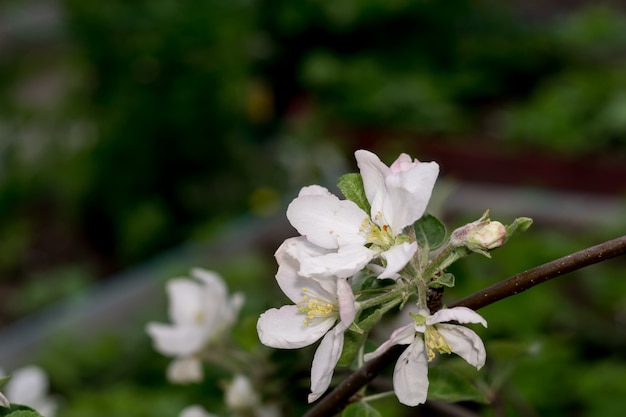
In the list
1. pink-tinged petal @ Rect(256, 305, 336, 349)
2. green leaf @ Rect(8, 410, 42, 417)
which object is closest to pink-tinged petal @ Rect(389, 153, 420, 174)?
pink-tinged petal @ Rect(256, 305, 336, 349)

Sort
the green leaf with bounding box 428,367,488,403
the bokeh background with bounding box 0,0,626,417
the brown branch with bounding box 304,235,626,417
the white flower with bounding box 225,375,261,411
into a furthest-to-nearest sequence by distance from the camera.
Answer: the bokeh background with bounding box 0,0,626,417
the white flower with bounding box 225,375,261,411
the green leaf with bounding box 428,367,488,403
the brown branch with bounding box 304,235,626,417

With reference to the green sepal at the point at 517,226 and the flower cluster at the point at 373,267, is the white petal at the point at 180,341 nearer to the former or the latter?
the flower cluster at the point at 373,267

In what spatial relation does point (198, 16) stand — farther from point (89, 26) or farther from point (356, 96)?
point (356, 96)

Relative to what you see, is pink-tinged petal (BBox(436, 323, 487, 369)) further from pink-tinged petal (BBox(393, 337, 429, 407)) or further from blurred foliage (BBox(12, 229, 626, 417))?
blurred foliage (BBox(12, 229, 626, 417))

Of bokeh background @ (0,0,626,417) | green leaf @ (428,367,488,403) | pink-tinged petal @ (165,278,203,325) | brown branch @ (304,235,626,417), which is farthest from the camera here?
bokeh background @ (0,0,626,417)

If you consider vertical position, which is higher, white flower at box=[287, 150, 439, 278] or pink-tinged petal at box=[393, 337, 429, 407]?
white flower at box=[287, 150, 439, 278]

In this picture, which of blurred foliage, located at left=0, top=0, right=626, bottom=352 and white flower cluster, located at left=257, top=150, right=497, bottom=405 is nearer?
white flower cluster, located at left=257, top=150, right=497, bottom=405

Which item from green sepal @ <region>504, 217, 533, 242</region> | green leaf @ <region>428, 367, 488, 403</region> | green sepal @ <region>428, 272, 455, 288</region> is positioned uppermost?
green sepal @ <region>504, 217, 533, 242</region>
